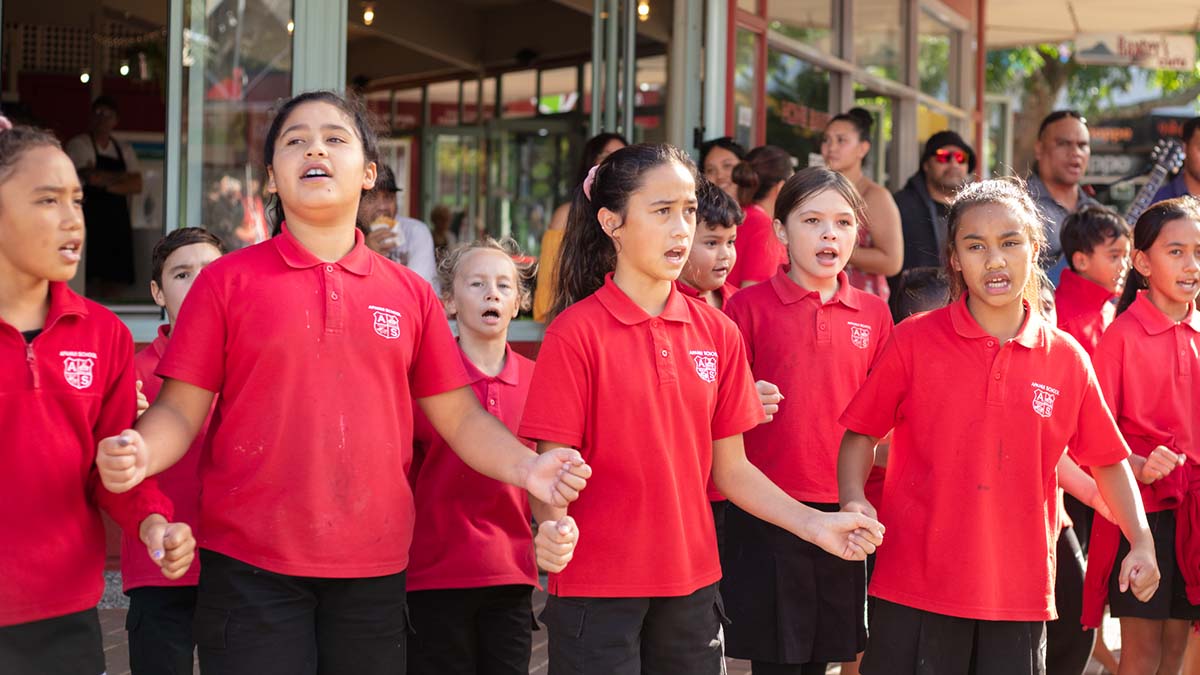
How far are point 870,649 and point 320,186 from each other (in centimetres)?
194

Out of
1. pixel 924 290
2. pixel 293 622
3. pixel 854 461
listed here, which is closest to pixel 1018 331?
pixel 854 461

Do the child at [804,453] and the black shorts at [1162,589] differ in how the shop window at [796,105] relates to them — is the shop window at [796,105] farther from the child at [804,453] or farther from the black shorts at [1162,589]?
the black shorts at [1162,589]

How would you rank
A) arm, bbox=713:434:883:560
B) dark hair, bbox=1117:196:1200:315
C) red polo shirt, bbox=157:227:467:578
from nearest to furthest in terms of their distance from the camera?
red polo shirt, bbox=157:227:467:578, arm, bbox=713:434:883:560, dark hair, bbox=1117:196:1200:315

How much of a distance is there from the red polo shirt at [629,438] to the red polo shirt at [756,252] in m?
2.40

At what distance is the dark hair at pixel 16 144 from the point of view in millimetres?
2932

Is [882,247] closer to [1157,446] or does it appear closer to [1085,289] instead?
[1085,289]

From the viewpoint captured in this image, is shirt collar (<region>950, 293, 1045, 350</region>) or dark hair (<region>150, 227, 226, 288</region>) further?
dark hair (<region>150, 227, 226, 288</region>)

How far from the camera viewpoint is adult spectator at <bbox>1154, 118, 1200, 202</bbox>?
7121 mm

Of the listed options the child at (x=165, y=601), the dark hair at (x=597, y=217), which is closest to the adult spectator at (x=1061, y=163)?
the dark hair at (x=597, y=217)

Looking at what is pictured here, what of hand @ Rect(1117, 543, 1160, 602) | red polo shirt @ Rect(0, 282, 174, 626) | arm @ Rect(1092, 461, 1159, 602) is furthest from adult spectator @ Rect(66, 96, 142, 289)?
hand @ Rect(1117, 543, 1160, 602)

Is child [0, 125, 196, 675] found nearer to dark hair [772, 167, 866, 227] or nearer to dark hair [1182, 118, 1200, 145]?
dark hair [772, 167, 866, 227]

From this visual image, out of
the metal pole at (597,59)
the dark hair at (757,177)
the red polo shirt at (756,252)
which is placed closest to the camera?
the red polo shirt at (756,252)

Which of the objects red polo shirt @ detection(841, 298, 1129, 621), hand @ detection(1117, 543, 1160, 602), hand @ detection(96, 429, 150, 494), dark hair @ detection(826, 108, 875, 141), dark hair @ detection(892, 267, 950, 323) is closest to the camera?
hand @ detection(96, 429, 150, 494)

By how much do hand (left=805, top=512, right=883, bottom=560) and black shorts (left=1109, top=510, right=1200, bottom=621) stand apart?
1599 millimetres
